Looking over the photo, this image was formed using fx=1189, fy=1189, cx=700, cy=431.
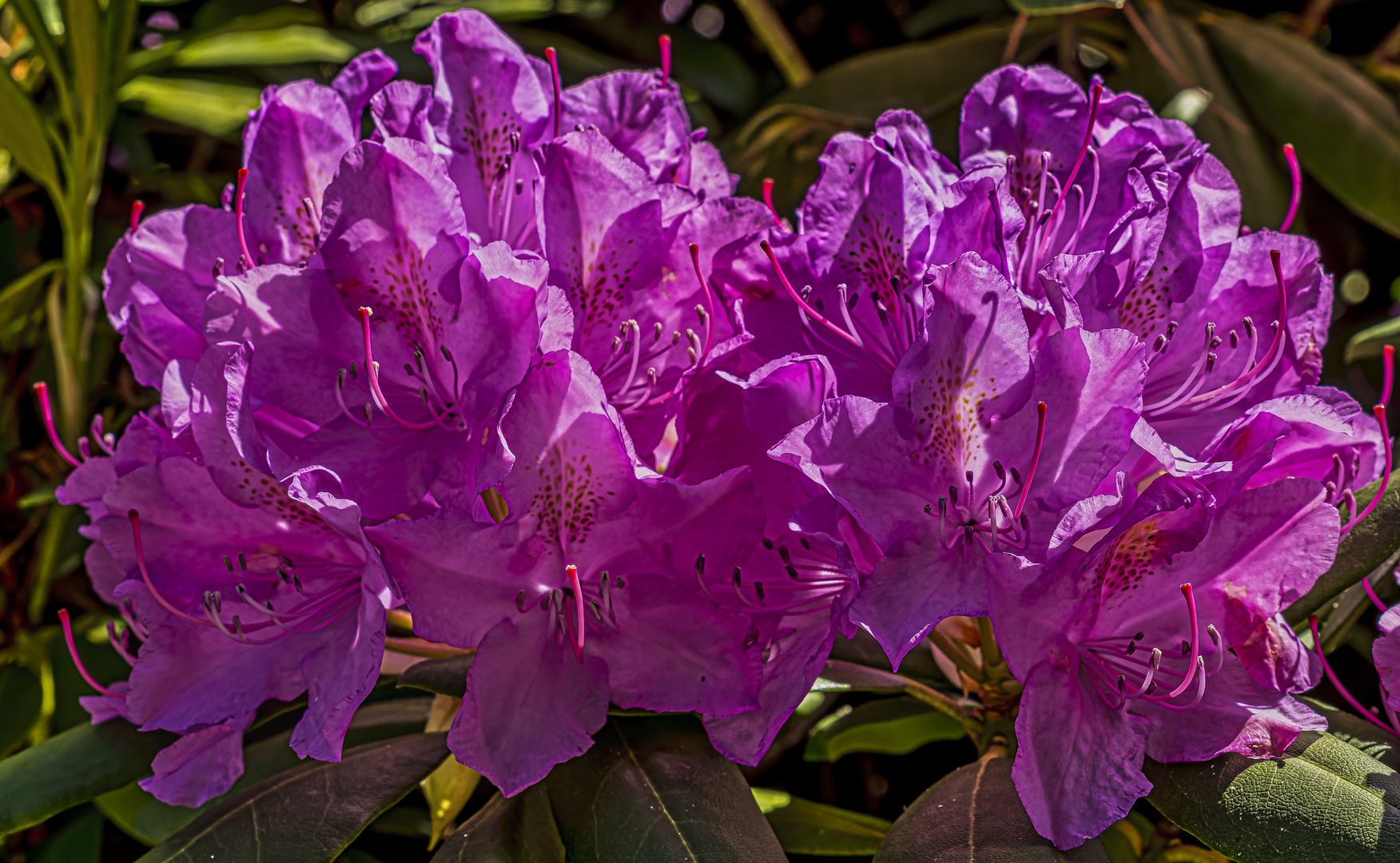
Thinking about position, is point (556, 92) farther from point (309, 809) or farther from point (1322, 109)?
point (1322, 109)

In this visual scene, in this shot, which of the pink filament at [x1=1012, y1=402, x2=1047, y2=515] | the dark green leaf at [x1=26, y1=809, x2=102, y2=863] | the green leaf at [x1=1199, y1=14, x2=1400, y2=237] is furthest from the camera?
the green leaf at [x1=1199, y1=14, x2=1400, y2=237]

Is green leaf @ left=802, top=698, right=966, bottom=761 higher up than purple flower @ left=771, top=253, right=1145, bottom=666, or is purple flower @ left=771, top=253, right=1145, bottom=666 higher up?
purple flower @ left=771, top=253, right=1145, bottom=666

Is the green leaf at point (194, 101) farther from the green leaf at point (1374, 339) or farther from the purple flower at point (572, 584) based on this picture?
the green leaf at point (1374, 339)

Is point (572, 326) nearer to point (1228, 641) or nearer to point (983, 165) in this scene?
point (983, 165)

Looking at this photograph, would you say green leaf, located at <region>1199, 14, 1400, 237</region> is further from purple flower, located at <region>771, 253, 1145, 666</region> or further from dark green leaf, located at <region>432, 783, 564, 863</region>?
dark green leaf, located at <region>432, 783, 564, 863</region>

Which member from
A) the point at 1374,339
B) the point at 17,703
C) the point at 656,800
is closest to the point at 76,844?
the point at 17,703

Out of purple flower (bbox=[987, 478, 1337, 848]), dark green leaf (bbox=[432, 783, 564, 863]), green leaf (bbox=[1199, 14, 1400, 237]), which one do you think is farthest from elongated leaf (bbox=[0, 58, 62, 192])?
green leaf (bbox=[1199, 14, 1400, 237])
